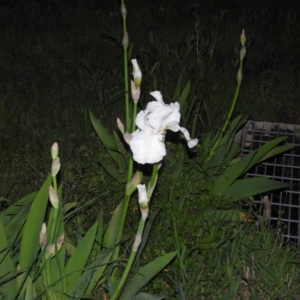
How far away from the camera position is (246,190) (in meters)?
2.72

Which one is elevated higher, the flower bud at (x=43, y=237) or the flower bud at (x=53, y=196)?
the flower bud at (x=53, y=196)

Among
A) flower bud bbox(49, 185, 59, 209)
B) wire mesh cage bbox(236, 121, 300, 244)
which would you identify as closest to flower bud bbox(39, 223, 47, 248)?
flower bud bbox(49, 185, 59, 209)

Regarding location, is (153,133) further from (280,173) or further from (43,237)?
(280,173)

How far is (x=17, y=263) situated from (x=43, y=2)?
3.74 metres

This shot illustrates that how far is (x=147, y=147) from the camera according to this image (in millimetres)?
1675

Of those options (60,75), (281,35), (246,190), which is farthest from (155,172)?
(281,35)

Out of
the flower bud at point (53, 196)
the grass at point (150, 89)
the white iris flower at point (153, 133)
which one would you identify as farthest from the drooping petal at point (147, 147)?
the grass at point (150, 89)

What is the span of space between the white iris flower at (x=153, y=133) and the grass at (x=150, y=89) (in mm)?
544

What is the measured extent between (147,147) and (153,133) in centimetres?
4

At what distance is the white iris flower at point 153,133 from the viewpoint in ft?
5.48

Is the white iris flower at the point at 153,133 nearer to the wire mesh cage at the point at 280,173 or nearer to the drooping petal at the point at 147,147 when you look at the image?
the drooping petal at the point at 147,147

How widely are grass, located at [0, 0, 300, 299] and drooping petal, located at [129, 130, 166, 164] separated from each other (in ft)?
1.79

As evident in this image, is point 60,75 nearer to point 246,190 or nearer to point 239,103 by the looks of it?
point 239,103

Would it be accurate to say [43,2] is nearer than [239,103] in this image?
No
